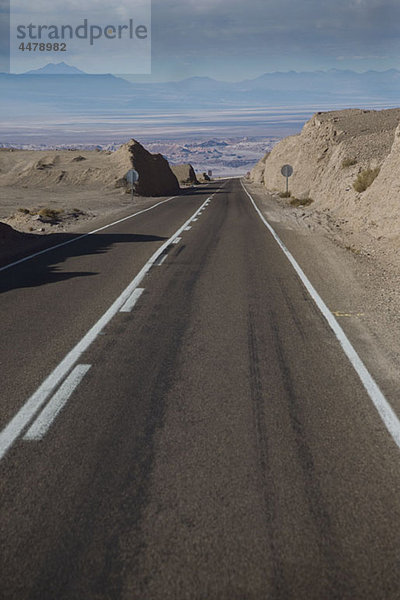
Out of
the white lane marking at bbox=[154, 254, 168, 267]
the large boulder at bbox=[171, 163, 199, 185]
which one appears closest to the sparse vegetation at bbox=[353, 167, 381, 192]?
the white lane marking at bbox=[154, 254, 168, 267]

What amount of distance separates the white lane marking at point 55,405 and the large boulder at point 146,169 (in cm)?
5134

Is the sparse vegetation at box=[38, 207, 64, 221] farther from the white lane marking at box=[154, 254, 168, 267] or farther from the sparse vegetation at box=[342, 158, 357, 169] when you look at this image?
the sparse vegetation at box=[342, 158, 357, 169]

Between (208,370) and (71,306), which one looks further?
(71,306)

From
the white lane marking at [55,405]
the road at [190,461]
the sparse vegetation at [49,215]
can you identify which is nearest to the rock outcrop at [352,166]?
the road at [190,461]

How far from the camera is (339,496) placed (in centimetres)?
362

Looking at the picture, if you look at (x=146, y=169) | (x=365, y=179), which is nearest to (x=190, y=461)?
(x=365, y=179)

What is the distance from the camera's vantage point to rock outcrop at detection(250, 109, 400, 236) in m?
18.4

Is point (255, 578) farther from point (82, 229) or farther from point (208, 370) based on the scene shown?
point (82, 229)

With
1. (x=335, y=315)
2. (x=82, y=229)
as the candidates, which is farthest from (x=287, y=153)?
(x=335, y=315)

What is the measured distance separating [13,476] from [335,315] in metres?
5.87

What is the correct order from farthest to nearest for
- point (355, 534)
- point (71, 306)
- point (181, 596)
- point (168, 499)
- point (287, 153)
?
point (287, 153) → point (71, 306) → point (168, 499) → point (355, 534) → point (181, 596)

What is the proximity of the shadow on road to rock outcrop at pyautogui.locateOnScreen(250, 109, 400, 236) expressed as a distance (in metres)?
8.10

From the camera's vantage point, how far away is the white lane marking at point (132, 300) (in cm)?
858

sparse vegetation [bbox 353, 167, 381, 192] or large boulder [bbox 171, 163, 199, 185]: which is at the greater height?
large boulder [bbox 171, 163, 199, 185]
